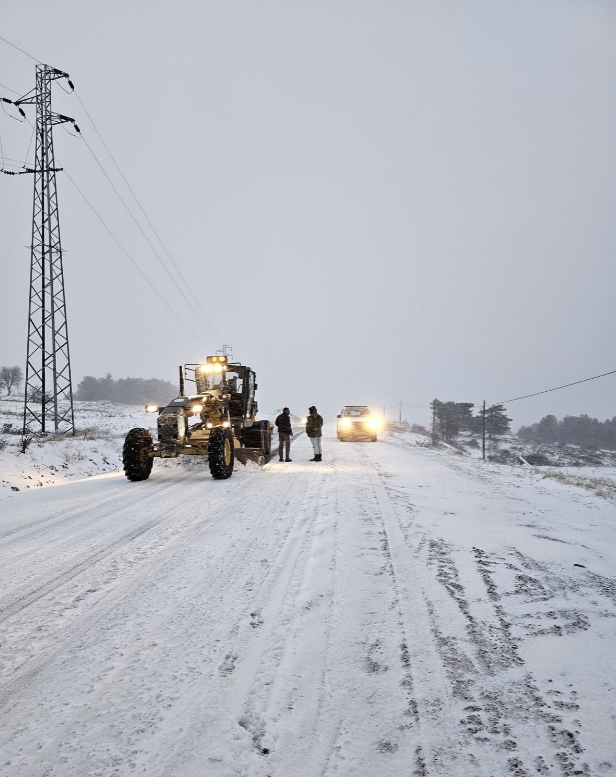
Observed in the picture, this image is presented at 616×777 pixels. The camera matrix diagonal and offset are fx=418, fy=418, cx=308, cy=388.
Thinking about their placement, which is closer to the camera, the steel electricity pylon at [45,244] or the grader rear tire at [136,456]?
the grader rear tire at [136,456]

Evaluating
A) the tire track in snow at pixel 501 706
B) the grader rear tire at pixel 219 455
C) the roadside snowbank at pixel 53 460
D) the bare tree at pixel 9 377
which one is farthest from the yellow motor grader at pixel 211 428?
the bare tree at pixel 9 377

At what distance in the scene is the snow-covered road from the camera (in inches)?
76.1

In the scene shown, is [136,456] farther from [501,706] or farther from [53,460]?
[501,706]

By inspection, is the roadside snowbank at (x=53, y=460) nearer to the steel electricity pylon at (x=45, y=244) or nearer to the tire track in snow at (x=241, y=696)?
the steel electricity pylon at (x=45, y=244)

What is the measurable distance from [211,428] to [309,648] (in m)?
8.51

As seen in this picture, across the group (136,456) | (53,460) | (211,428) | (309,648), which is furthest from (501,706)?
(53,460)

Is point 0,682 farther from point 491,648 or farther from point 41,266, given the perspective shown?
point 41,266

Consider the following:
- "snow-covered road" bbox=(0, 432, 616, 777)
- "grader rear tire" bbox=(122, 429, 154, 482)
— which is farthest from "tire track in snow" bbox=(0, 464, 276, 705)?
"grader rear tire" bbox=(122, 429, 154, 482)

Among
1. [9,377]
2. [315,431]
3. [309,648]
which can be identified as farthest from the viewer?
[9,377]

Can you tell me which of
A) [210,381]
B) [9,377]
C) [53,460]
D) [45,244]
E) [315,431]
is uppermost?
[45,244]

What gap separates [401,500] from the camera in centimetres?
716

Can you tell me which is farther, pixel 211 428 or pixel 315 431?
pixel 315 431

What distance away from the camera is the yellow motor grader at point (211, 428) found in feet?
30.7

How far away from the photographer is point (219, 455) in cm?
921
